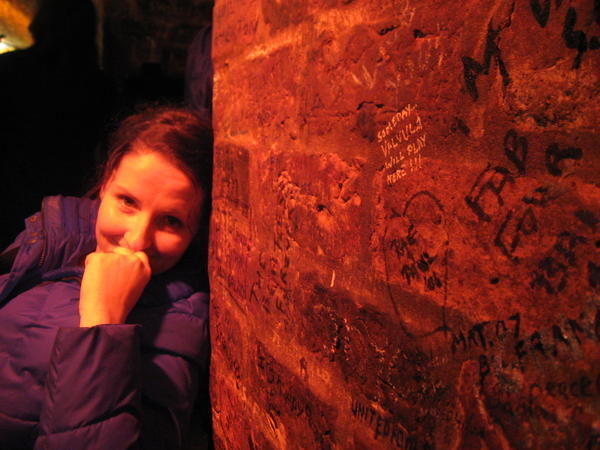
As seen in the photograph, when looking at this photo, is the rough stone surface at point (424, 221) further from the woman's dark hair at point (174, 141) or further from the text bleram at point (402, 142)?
the woman's dark hair at point (174, 141)

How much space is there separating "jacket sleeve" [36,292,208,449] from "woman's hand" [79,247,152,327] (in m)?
0.09

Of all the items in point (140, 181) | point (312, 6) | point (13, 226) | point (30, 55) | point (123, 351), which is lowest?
point (123, 351)

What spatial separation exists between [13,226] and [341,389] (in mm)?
2474

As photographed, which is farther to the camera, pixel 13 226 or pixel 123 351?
pixel 13 226

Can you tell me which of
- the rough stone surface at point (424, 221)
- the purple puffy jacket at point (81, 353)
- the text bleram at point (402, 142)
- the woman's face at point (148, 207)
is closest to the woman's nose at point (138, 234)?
the woman's face at point (148, 207)

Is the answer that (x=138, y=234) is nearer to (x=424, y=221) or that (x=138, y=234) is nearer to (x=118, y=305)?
(x=118, y=305)

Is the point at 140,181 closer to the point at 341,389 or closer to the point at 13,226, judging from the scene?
the point at 341,389

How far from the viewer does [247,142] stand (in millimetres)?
1158

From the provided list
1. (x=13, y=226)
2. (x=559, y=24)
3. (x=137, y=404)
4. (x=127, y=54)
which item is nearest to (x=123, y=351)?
(x=137, y=404)

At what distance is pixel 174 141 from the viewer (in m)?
1.55

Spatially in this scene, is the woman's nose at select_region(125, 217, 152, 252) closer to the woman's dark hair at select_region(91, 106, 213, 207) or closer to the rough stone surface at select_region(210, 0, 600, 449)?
the woman's dark hair at select_region(91, 106, 213, 207)

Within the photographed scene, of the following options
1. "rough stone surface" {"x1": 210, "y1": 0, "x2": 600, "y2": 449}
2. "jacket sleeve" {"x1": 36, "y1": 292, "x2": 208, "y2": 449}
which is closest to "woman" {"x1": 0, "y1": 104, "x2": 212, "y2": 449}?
"jacket sleeve" {"x1": 36, "y1": 292, "x2": 208, "y2": 449}

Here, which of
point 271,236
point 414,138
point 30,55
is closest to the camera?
point 414,138

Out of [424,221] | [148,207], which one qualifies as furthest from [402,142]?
[148,207]
